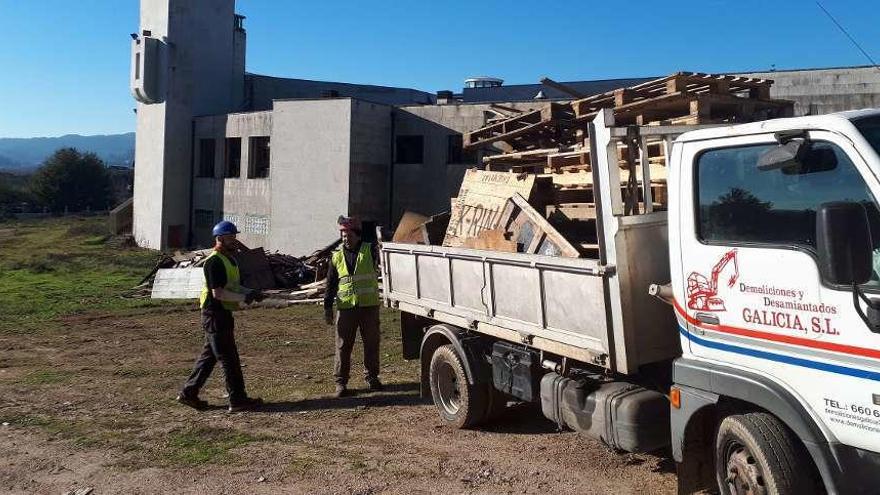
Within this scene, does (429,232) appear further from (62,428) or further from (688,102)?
(62,428)

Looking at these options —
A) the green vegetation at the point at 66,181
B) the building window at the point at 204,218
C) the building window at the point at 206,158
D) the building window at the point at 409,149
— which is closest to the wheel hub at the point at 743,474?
the building window at the point at 409,149

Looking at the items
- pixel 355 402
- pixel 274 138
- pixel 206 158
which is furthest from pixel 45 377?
pixel 206 158

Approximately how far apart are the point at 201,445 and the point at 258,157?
22.5m

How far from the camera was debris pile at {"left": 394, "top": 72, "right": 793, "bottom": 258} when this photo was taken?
5.02 m

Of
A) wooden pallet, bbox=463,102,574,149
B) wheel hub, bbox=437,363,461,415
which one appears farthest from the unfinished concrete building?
wheel hub, bbox=437,363,461,415

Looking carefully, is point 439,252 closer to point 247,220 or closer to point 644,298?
point 644,298

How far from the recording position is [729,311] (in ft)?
12.8

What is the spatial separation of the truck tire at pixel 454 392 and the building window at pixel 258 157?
2174 cm

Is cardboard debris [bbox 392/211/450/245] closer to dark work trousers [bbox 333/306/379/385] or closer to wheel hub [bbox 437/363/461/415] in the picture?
dark work trousers [bbox 333/306/379/385]

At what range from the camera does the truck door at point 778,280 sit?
10.8 ft

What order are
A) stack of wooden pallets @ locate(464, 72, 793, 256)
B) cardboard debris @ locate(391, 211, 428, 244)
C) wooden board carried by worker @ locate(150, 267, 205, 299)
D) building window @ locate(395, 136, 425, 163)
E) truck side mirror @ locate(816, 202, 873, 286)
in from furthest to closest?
building window @ locate(395, 136, 425, 163)
wooden board carried by worker @ locate(150, 267, 205, 299)
cardboard debris @ locate(391, 211, 428, 244)
stack of wooden pallets @ locate(464, 72, 793, 256)
truck side mirror @ locate(816, 202, 873, 286)

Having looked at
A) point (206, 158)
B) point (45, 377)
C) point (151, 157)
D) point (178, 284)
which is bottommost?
point (45, 377)

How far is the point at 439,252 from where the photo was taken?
675cm

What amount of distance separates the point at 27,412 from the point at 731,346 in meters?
7.11
